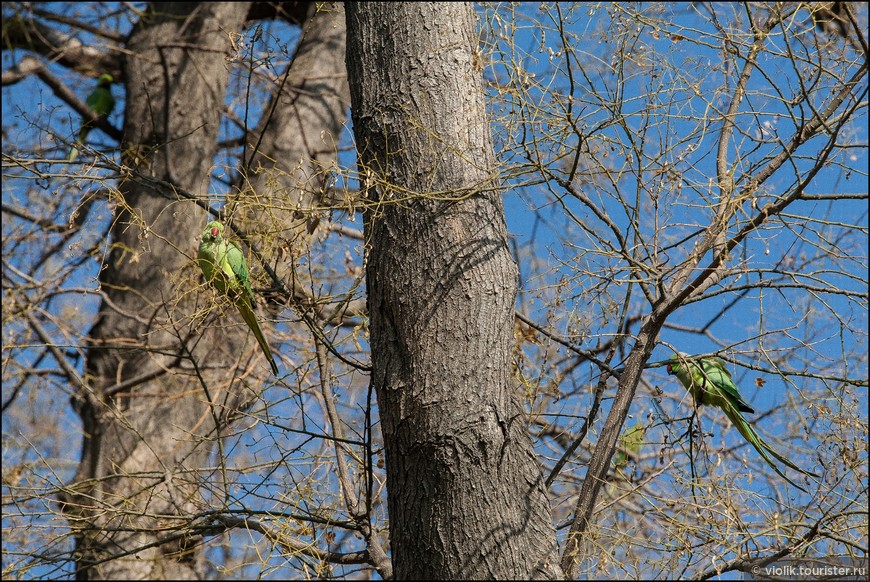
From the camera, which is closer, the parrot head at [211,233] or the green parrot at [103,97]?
the parrot head at [211,233]

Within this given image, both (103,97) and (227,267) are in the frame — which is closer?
(227,267)

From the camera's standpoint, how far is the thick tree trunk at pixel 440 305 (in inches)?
71.4

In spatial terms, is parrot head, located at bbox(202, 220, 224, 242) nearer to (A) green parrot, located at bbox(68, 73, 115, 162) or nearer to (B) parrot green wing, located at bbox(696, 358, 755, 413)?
(B) parrot green wing, located at bbox(696, 358, 755, 413)

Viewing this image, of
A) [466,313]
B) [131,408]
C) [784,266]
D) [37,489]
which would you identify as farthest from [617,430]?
[131,408]

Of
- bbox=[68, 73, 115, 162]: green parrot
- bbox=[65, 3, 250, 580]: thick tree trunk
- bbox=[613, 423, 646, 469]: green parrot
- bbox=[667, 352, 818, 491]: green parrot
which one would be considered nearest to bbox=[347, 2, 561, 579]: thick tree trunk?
bbox=[613, 423, 646, 469]: green parrot

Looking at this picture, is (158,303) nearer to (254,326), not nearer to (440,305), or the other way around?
(254,326)

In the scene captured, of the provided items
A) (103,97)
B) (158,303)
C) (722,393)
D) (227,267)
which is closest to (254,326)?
(227,267)

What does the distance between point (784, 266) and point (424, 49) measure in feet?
4.29

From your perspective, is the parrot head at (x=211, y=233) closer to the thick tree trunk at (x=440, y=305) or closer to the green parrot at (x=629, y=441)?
the thick tree trunk at (x=440, y=305)

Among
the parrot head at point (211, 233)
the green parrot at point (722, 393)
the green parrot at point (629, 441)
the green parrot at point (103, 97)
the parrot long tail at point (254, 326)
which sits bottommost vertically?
the green parrot at point (629, 441)

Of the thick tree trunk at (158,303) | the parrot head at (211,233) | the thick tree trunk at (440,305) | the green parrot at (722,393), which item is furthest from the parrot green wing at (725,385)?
the thick tree trunk at (158,303)

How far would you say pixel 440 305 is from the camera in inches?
77.0

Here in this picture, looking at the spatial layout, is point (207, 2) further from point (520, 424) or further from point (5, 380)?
point (520, 424)

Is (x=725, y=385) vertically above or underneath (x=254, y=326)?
underneath
